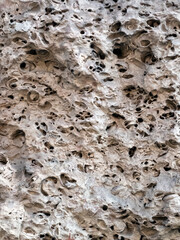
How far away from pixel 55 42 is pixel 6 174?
657mm

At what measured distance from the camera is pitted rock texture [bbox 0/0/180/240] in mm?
1865

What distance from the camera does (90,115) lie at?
1.92 metres

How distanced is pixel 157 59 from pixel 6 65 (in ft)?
2.35

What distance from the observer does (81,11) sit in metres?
2.00

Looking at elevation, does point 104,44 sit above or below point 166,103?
above

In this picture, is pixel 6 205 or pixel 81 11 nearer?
pixel 6 205

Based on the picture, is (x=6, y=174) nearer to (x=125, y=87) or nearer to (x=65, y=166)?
(x=65, y=166)

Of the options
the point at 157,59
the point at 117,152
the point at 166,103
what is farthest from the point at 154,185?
the point at 157,59

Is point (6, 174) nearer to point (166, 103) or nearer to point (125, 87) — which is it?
point (125, 87)

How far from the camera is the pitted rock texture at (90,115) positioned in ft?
6.12

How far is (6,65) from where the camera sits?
194 cm

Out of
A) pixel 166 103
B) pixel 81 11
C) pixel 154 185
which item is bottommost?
pixel 154 185

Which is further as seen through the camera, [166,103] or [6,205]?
Answer: [166,103]

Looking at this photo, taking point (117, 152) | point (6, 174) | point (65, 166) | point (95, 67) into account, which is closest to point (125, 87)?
point (95, 67)
